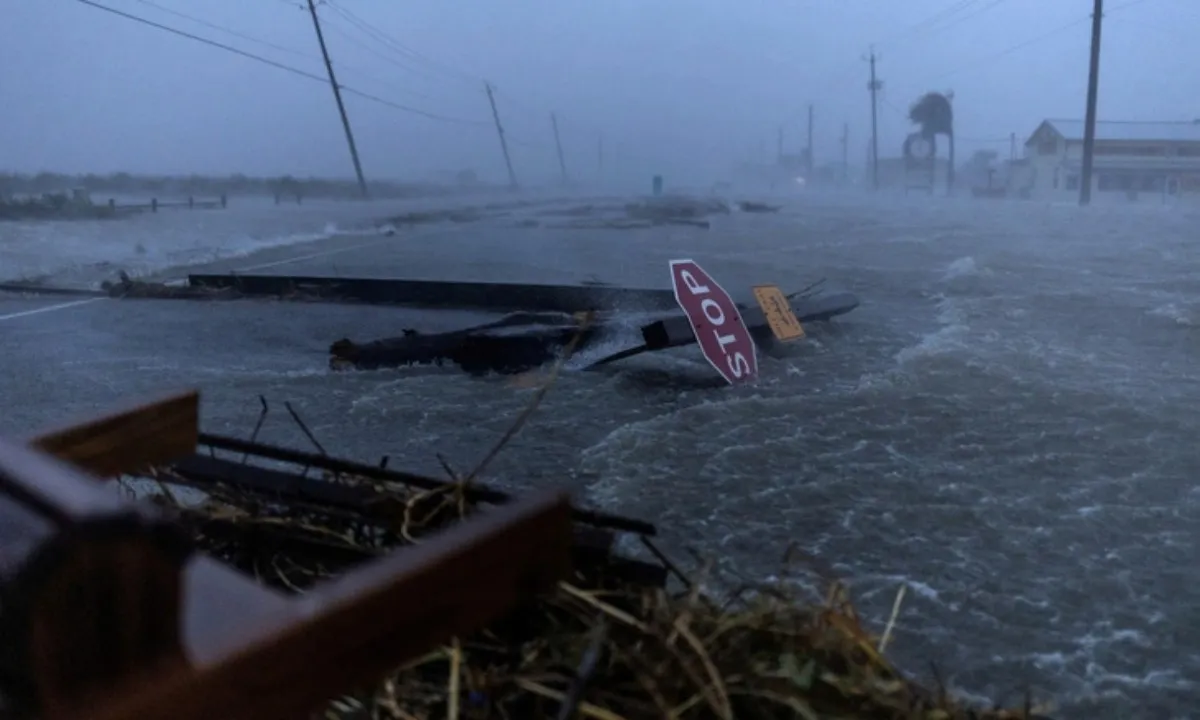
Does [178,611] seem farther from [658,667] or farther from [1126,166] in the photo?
[1126,166]

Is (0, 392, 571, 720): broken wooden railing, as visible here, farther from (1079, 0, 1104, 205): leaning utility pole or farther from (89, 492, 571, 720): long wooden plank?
(1079, 0, 1104, 205): leaning utility pole

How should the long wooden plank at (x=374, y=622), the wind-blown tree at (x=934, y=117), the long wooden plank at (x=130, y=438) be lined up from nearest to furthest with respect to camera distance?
the long wooden plank at (x=374, y=622) → the long wooden plank at (x=130, y=438) → the wind-blown tree at (x=934, y=117)

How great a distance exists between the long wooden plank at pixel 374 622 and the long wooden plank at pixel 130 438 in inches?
33.5

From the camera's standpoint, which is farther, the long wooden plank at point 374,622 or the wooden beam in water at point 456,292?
the wooden beam in water at point 456,292

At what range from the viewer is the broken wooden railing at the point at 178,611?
988 millimetres

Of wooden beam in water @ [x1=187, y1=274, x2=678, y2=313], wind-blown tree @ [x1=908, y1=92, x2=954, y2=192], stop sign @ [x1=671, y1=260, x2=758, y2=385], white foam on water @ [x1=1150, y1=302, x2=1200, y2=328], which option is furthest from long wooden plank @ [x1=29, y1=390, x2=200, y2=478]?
wind-blown tree @ [x1=908, y1=92, x2=954, y2=192]

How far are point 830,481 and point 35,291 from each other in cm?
1255

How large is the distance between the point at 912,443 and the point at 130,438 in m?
4.63

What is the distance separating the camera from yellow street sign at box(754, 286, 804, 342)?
8.86m

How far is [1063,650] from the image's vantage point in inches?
133

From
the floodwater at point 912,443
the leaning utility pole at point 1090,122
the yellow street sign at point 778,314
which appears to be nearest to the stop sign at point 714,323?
the floodwater at point 912,443

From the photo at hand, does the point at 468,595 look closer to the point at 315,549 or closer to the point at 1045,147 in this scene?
the point at 315,549

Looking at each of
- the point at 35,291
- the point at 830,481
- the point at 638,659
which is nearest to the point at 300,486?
the point at 638,659

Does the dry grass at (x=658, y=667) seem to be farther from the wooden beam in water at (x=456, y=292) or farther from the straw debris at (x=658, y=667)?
the wooden beam in water at (x=456, y=292)
